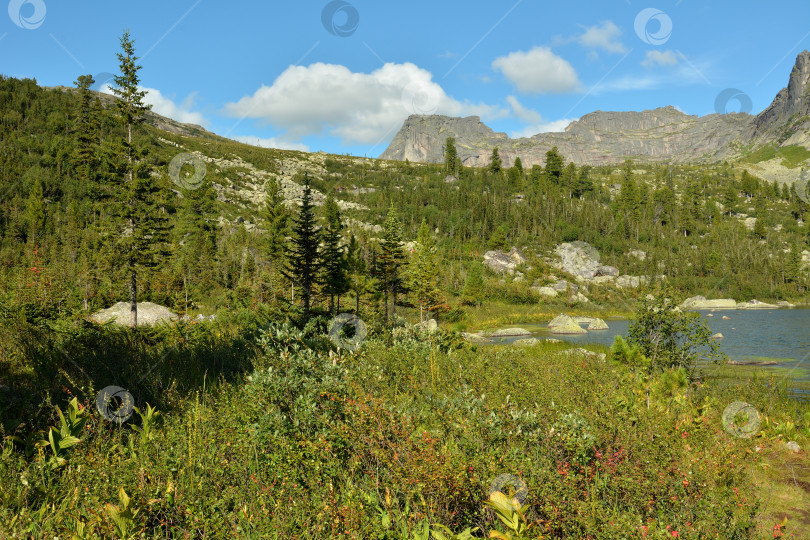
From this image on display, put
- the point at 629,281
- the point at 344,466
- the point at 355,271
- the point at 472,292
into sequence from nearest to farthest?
the point at 344,466 → the point at 355,271 → the point at 472,292 → the point at 629,281

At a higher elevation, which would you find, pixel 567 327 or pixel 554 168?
pixel 554 168

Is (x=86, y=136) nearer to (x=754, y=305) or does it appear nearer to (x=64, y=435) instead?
(x=64, y=435)

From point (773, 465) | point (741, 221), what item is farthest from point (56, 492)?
point (741, 221)

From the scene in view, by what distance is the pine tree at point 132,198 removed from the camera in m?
21.2

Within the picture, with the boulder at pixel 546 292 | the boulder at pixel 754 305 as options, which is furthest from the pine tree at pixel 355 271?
the boulder at pixel 754 305

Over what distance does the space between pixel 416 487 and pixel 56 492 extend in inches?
117

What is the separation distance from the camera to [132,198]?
2138cm

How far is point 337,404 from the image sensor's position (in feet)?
15.2

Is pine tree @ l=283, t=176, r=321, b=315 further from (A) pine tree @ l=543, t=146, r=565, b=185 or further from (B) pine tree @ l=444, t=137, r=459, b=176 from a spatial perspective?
(A) pine tree @ l=543, t=146, r=565, b=185

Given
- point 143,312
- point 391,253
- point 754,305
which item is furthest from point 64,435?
point 754,305

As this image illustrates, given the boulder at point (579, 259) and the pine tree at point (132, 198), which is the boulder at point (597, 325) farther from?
the pine tree at point (132, 198)

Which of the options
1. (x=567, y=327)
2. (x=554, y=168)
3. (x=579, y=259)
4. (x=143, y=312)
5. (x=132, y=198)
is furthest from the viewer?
(x=554, y=168)

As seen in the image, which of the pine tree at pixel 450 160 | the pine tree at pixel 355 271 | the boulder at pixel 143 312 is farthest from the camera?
the pine tree at pixel 450 160

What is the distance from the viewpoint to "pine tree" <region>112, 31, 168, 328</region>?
21.2 meters
